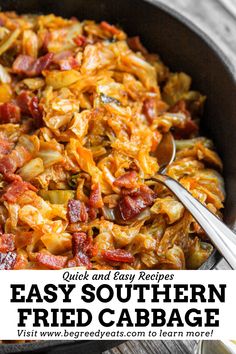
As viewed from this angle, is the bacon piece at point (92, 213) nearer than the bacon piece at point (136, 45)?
Yes

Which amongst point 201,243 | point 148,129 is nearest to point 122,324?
point 201,243

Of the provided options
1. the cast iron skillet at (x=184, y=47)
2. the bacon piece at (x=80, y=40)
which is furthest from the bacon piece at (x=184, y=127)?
the bacon piece at (x=80, y=40)

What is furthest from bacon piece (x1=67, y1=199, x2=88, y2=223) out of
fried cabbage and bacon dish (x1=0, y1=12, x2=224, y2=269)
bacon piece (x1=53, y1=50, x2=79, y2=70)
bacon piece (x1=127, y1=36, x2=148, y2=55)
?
bacon piece (x1=127, y1=36, x2=148, y2=55)

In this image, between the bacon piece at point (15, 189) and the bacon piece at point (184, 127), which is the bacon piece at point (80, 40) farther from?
the bacon piece at point (15, 189)

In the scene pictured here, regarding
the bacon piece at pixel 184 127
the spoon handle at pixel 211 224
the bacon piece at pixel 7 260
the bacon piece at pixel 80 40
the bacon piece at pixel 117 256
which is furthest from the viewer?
the bacon piece at pixel 80 40

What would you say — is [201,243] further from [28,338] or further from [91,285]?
[28,338]
